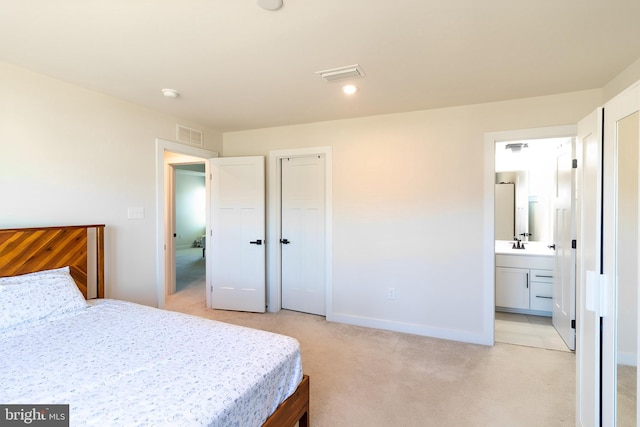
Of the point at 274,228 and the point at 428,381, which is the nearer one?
the point at 428,381

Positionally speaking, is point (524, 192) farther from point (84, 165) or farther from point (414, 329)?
point (84, 165)

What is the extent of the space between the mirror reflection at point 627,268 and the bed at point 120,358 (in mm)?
1481

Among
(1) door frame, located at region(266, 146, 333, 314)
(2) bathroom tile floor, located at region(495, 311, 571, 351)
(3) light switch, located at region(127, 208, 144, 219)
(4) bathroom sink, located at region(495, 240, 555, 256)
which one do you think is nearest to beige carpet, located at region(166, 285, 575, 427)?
(2) bathroom tile floor, located at region(495, 311, 571, 351)

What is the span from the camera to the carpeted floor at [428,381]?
78.7 inches

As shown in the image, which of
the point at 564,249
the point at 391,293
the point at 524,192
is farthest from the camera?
the point at 524,192

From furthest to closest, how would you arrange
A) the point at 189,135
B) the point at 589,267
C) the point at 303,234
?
the point at 303,234 → the point at 189,135 → the point at 589,267

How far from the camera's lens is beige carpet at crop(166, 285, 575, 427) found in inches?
78.7

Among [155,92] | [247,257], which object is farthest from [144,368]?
[247,257]

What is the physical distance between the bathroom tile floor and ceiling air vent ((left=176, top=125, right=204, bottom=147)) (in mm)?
4054

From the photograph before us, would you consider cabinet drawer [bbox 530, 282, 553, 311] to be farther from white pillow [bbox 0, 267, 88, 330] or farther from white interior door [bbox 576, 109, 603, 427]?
white pillow [bbox 0, 267, 88, 330]

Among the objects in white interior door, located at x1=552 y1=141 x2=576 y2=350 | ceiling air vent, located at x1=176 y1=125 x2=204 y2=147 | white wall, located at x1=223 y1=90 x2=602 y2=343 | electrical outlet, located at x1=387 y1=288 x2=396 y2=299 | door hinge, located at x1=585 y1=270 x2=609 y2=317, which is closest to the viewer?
door hinge, located at x1=585 y1=270 x2=609 y2=317

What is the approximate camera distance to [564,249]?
10.3ft

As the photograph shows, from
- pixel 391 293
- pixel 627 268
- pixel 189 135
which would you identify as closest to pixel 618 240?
pixel 627 268

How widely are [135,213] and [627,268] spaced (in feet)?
11.9
